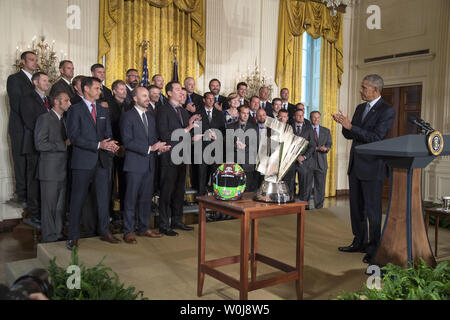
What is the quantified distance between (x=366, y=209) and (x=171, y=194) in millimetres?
2139

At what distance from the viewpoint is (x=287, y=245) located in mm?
4023

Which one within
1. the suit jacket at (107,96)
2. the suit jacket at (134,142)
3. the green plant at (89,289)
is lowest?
the green plant at (89,289)

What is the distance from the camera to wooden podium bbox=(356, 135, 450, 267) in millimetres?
2814

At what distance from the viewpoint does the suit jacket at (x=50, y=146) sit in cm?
405

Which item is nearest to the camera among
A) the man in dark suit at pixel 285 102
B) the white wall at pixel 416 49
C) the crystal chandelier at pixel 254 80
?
the man in dark suit at pixel 285 102

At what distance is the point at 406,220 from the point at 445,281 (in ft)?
1.54

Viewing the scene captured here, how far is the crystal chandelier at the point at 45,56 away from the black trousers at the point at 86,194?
242cm

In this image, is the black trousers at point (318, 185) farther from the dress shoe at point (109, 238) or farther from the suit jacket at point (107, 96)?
the dress shoe at point (109, 238)

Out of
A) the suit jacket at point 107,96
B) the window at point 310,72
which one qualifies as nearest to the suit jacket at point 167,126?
the suit jacket at point 107,96

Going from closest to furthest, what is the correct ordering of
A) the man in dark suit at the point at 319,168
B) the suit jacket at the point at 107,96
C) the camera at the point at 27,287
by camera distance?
1. the camera at the point at 27,287
2. the suit jacket at the point at 107,96
3. the man in dark suit at the point at 319,168

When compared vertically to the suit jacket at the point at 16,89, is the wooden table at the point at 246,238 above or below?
below

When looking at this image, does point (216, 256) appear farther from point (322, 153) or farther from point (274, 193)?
point (322, 153)
